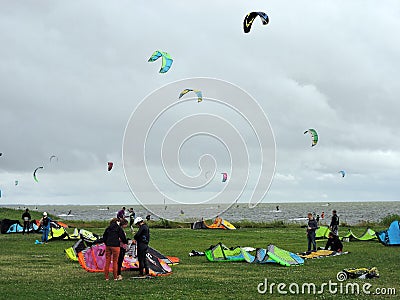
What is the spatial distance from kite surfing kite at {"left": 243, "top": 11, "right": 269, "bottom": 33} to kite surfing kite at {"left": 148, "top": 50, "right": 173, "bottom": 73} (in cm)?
443

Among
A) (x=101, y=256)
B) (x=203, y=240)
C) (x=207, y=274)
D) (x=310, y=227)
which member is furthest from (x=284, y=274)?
(x=203, y=240)

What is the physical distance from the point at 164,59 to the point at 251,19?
5213mm

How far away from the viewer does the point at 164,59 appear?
25859mm

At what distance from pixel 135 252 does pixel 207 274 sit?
7.88 feet

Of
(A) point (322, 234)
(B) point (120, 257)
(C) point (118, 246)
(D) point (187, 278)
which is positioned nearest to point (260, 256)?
(D) point (187, 278)

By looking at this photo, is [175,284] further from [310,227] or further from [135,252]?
[310,227]

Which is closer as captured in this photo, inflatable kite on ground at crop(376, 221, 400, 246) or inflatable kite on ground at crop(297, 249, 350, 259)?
inflatable kite on ground at crop(297, 249, 350, 259)

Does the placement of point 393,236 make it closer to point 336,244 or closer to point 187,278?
point 336,244

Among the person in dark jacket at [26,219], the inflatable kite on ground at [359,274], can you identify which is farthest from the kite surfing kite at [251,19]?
the person in dark jacket at [26,219]

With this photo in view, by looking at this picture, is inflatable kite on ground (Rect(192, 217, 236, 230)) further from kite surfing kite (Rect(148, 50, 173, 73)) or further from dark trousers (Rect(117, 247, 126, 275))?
dark trousers (Rect(117, 247, 126, 275))

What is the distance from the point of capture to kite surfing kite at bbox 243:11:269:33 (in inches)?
830

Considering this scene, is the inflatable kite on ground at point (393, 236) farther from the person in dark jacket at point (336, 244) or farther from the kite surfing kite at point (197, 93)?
the kite surfing kite at point (197, 93)

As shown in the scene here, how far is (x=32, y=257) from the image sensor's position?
23.0 m

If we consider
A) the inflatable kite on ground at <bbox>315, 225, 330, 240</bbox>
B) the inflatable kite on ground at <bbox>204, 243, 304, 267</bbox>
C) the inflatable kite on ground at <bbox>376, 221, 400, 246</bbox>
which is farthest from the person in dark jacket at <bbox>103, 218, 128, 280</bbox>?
the inflatable kite on ground at <bbox>315, 225, 330, 240</bbox>
